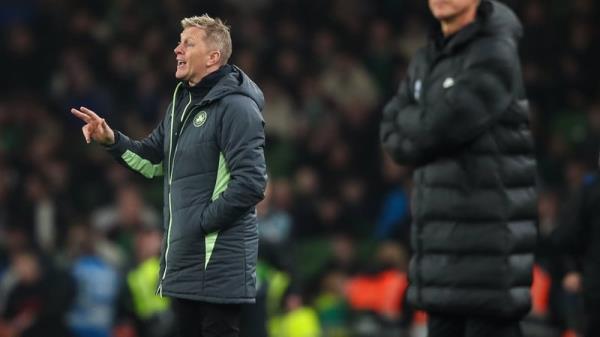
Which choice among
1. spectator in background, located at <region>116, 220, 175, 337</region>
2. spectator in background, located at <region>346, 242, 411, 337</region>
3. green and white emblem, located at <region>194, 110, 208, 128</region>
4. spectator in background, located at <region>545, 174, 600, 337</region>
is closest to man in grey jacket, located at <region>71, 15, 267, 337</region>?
green and white emblem, located at <region>194, 110, 208, 128</region>

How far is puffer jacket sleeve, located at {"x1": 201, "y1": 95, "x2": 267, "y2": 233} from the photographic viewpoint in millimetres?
5621

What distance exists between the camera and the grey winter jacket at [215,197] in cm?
564

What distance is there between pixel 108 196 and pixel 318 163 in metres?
2.05

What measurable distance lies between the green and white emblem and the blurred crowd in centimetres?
393

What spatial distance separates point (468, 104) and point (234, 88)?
988 millimetres

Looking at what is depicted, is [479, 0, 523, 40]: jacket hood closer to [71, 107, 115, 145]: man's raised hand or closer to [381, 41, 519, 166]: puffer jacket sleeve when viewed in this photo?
[381, 41, 519, 166]: puffer jacket sleeve

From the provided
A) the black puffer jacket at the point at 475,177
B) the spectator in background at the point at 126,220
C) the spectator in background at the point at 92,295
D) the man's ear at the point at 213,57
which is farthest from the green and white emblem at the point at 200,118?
the spectator in background at the point at 126,220

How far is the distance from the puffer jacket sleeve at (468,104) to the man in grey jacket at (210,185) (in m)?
0.69

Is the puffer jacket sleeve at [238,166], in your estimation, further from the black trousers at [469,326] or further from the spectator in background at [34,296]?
the spectator in background at [34,296]

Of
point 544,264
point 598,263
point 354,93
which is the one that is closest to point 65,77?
point 354,93

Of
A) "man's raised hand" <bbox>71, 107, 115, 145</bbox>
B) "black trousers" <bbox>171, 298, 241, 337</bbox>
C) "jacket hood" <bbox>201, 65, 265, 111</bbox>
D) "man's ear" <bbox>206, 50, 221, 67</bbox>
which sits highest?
"man's ear" <bbox>206, 50, 221, 67</bbox>

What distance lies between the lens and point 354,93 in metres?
14.6

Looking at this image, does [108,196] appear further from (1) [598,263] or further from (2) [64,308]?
(1) [598,263]

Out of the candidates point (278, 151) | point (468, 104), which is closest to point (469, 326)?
point (468, 104)
